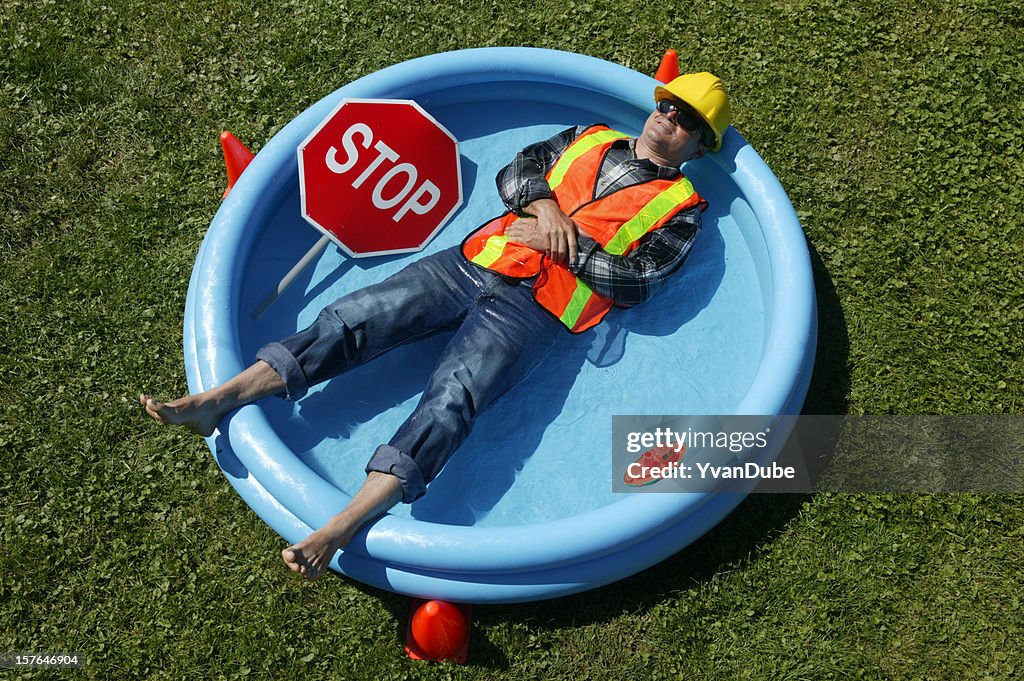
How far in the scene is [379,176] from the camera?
420cm

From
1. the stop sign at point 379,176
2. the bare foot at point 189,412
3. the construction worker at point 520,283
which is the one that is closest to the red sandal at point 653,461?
the construction worker at point 520,283

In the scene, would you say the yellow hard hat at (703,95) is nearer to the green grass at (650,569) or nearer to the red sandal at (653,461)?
the green grass at (650,569)

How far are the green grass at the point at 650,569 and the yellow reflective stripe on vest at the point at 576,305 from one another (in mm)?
1048

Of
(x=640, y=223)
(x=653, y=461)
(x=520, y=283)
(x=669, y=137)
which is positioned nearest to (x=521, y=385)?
(x=520, y=283)

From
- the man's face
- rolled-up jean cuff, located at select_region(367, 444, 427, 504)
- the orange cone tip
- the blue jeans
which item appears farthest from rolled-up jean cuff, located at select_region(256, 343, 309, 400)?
the man's face

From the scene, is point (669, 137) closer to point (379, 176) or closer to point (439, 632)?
point (379, 176)

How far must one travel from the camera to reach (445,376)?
3.60 metres

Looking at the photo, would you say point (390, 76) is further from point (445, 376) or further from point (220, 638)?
point (220, 638)

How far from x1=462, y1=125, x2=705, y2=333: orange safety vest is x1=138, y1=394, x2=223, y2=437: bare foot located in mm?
1182

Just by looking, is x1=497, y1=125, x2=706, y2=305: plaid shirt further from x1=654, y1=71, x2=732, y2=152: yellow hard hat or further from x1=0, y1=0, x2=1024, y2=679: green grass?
x1=0, y1=0, x2=1024, y2=679: green grass

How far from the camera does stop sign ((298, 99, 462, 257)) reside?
411cm

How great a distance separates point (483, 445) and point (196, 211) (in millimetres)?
1927

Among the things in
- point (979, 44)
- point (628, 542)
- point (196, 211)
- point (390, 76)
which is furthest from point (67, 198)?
point (979, 44)

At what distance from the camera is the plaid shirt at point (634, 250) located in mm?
3816
